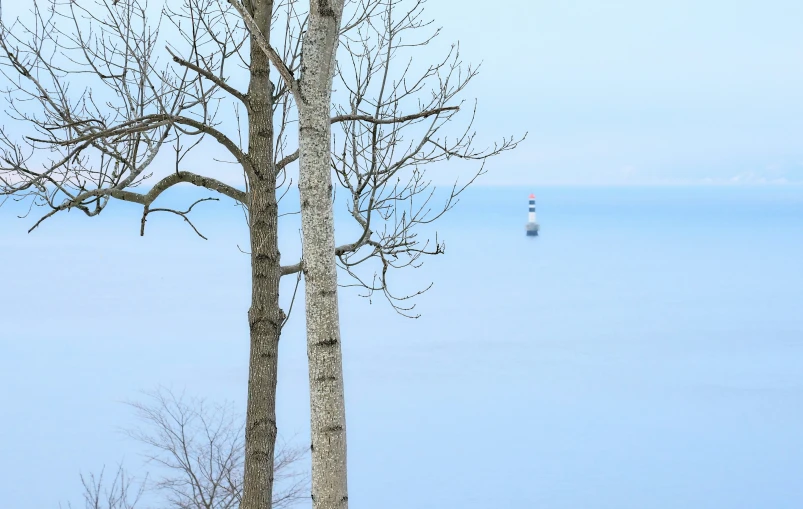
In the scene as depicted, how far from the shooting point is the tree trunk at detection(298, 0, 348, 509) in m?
2.57

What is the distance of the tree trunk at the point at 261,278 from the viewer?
4.15m

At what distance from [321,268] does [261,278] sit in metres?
1.64

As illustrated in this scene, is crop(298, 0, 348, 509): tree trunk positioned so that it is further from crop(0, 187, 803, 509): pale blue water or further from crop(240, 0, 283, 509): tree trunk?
crop(0, 187, 803, 509): pale blue water

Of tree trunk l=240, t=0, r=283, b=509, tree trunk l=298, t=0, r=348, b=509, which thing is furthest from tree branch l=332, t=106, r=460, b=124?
tree trunk l=298, t=0, r=348, b=509

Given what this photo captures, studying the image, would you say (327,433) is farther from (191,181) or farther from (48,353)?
(48,353)

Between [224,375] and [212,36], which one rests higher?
[212,36]

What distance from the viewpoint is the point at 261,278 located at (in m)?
4.16

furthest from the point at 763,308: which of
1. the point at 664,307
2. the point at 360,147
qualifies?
the point at 360,147

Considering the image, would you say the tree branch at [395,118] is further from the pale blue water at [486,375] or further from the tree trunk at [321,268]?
the pale blue water at [486,375]

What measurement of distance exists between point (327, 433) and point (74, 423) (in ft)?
76.5

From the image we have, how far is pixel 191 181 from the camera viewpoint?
4328 mm

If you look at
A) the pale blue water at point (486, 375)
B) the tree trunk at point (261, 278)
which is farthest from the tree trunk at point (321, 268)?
the pale blue water at point (486, 375)

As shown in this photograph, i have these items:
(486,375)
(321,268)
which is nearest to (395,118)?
(321,268)

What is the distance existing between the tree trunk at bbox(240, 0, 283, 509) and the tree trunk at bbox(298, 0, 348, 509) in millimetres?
1588
